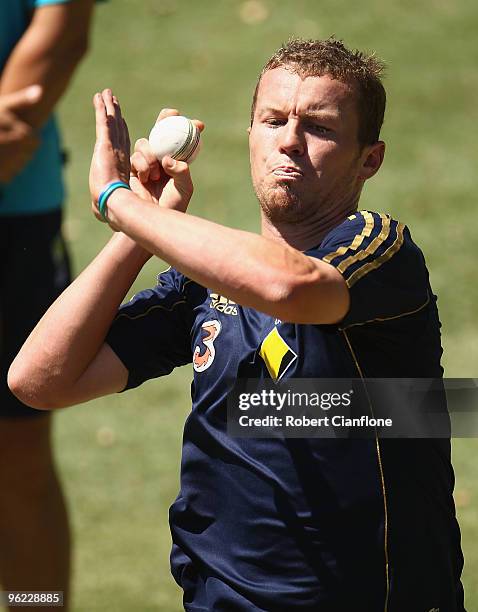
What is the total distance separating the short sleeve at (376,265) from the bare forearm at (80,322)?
23.5 inches

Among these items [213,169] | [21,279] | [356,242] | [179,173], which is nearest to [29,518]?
Answer: [21,279]

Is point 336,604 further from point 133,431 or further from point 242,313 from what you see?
point 133,431

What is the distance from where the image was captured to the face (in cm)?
340

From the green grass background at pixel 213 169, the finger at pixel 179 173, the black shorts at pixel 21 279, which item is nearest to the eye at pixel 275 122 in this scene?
the finger at pixel 179 173

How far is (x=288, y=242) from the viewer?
3.50m

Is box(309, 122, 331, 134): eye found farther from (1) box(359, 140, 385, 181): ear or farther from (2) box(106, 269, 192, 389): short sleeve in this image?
(2) box(106, 269, 192, 389): short sleeve

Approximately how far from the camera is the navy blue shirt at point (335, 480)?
3.30 metres

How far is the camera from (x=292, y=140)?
133 inches

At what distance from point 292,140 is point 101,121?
0.55m

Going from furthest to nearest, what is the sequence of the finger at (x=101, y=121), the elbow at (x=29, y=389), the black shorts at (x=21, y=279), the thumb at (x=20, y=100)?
1. the black shorts at (x=21, y=279)
2. the thumb at (x=20, y=100)
3. the elbow at (x=29, y=389)
4. the finger at (x=101, y=121)

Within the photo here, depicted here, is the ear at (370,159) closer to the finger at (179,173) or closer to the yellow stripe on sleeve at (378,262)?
the yellow stripe on sleeve at (378,262)

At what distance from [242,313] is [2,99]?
1685 mm

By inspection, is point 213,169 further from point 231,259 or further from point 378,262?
point 231,259

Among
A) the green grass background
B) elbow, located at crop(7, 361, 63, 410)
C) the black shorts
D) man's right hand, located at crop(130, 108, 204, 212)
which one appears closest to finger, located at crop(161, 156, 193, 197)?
man's right hand, located at crop(130, 108, 204, 212)
